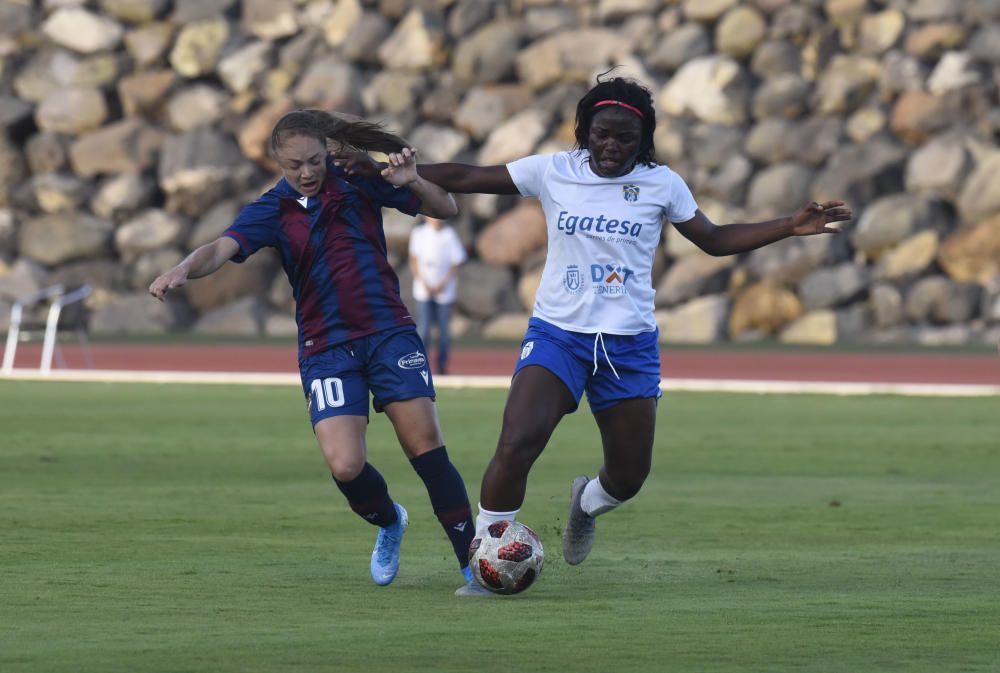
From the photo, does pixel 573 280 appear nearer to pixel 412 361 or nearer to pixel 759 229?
pixel 412 361

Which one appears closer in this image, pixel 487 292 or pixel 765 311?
pixel 765 311

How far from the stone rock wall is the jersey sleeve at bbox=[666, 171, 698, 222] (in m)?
26.0

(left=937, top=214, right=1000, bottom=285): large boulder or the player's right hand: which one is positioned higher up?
the player's right hand

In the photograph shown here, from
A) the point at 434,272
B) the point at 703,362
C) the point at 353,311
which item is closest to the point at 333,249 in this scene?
the point at 353,311

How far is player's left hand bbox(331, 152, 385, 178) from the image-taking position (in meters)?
8.73

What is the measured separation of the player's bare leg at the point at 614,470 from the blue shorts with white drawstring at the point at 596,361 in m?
0.07

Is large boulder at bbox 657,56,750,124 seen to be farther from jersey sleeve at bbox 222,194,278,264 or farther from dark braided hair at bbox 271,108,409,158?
jersey sleeve at bbox 222,194,278,264

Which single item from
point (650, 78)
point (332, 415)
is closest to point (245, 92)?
point (650, 78)

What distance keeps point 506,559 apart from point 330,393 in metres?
1.04

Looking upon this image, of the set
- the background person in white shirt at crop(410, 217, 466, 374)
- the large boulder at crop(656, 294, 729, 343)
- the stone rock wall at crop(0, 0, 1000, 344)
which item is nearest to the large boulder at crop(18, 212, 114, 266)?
the stone rock wall at crop(0, 0, 1000, 344)

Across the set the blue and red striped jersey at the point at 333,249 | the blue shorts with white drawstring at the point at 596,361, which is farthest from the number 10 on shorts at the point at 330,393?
the blue shorts with white drawstring at the point at 596,361

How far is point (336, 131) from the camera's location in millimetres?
8797

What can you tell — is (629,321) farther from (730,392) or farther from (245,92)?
(245,92)

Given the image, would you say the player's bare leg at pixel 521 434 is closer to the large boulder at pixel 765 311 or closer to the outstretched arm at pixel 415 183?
the outstretched arm at pixel 415 183
